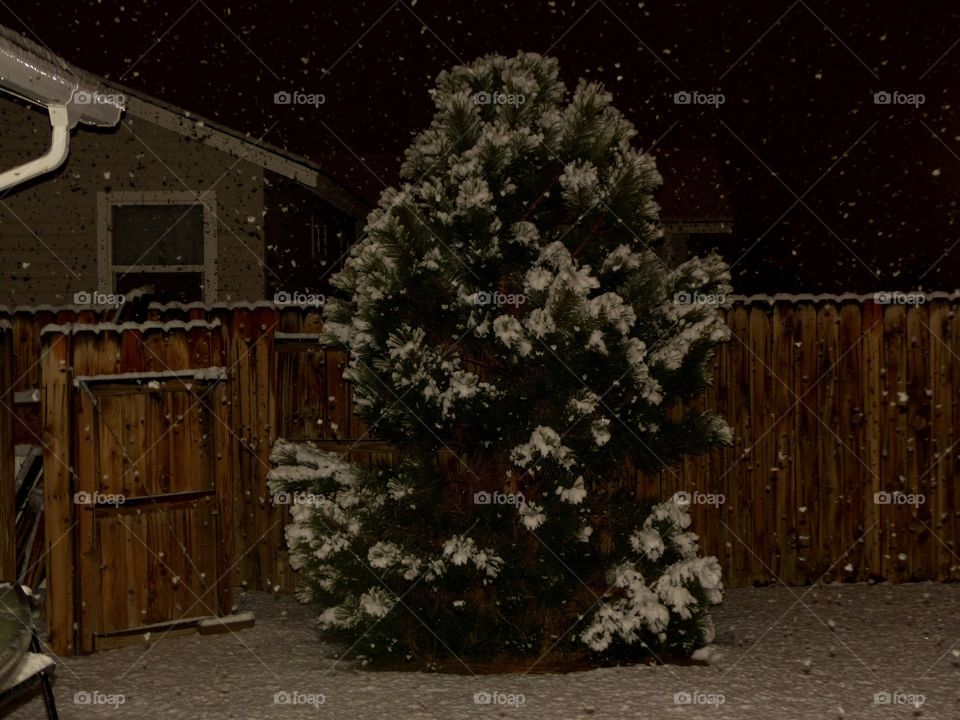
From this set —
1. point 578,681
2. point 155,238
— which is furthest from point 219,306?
point 155,238

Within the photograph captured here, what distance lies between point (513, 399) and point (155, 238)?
850 cm

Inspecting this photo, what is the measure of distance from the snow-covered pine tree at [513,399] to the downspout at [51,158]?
1.85 m

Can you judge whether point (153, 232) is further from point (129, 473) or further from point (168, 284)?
point (129, 473)

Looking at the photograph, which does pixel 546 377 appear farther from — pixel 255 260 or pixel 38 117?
pixel 38 117

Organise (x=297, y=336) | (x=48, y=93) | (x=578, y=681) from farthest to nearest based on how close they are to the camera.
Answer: (x=297, y=336) → (x=578, y=681) → (x=48, y=93)

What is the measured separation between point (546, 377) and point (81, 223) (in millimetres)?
8913

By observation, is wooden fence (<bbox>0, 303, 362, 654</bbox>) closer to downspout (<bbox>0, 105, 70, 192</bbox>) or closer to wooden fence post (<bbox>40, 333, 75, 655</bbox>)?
wooden fence post (<bbox>40, 333, 75, 655</bbox>)

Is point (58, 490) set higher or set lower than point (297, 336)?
lower

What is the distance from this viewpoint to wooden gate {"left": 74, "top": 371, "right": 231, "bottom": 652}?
6.67m

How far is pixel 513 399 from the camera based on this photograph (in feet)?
20.4

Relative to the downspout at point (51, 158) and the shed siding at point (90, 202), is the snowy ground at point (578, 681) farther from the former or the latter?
the shed siding at point (90, 202)

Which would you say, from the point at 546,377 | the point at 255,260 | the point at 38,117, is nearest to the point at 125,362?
the point at 546,377

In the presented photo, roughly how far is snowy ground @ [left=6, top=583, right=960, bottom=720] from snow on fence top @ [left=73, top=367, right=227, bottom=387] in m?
1.73

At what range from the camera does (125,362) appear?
6.83 metres
